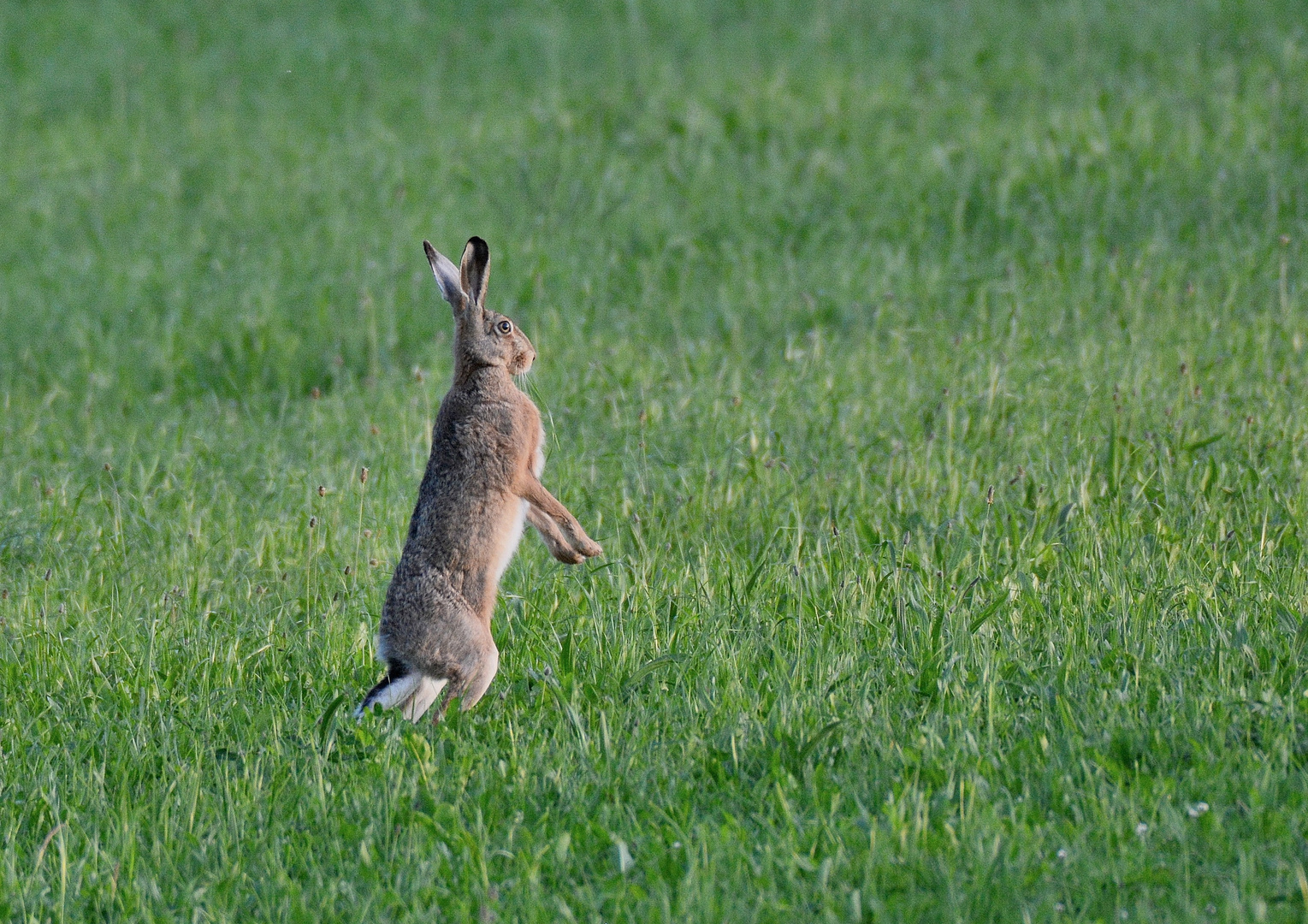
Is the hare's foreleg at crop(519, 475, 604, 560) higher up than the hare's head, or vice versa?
the hare's head

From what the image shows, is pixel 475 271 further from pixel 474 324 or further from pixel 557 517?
pixel 557 517

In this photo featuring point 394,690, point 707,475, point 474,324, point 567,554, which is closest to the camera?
point 394,690

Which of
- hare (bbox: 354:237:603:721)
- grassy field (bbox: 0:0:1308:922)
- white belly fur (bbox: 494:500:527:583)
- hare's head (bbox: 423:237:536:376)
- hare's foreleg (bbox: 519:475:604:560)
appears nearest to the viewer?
grassy field (bbox: 0:0:1308:922)

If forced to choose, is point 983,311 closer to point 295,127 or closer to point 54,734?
point 54,734

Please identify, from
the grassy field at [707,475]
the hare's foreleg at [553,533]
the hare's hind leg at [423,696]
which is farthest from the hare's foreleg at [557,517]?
the hare's hind leg at [423,696]

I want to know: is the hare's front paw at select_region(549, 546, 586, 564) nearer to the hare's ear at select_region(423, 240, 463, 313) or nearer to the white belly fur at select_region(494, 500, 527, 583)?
the white belly fur at select_region(494, 500, 527, 583)

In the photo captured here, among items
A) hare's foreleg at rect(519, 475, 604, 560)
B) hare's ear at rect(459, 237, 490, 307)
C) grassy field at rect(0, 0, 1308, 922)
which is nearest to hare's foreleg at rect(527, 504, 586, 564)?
hare's foreleg at rect(519, 475, 604, 560)

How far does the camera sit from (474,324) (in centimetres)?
486

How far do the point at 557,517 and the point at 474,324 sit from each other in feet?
2.30

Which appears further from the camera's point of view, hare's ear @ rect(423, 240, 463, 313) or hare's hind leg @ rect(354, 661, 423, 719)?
hare's ear @ rect(423, 240, 463, 313)

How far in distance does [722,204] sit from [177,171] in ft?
16.1

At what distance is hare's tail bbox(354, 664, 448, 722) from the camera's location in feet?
14.6

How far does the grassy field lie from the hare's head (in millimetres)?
967

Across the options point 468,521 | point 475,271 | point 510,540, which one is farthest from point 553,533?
point 475,271
